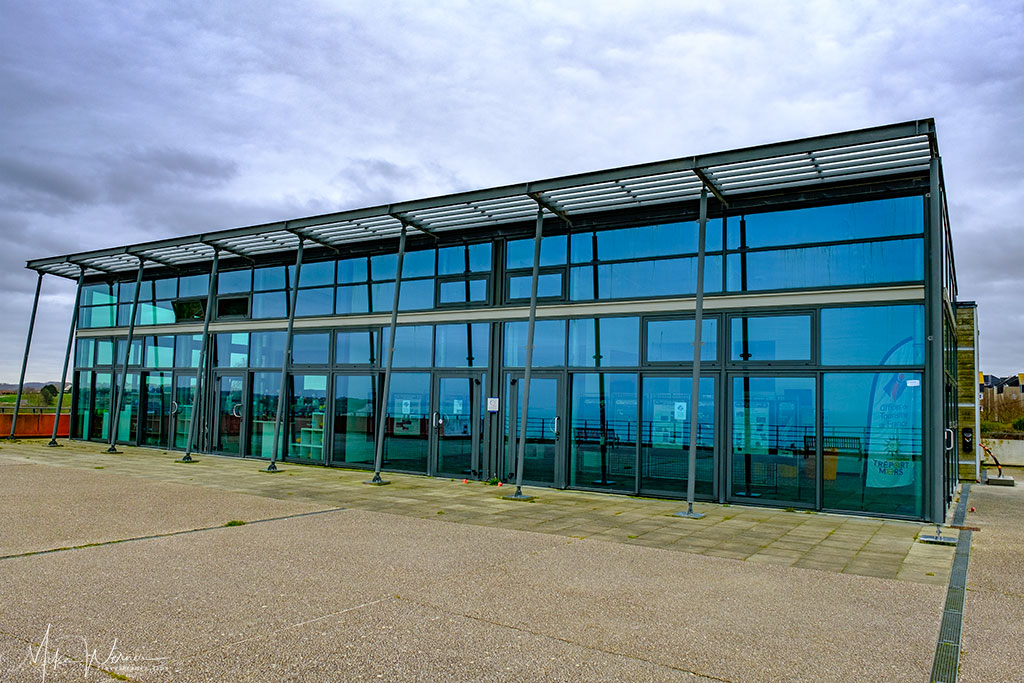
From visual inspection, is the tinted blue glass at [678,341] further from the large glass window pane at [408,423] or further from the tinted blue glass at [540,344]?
the large glass window pane at [408,423]

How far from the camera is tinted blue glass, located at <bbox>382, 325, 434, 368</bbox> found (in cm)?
1508

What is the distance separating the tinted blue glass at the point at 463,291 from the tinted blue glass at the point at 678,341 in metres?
3.55

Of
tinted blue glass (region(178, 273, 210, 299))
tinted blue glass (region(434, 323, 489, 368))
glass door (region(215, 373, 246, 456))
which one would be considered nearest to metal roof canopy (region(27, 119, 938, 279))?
tinted blue glass (region(434, 323, 489, 368))

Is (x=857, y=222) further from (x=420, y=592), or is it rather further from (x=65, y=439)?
(x=65, y=439)

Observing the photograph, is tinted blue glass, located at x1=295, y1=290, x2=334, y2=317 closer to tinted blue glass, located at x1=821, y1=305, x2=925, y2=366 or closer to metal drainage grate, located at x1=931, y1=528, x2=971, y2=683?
tinted blue glass, located at x1=821, y1=305, x2=925, y2=366

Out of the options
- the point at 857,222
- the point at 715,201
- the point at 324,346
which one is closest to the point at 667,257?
the point at 715,201

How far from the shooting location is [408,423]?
15.1m

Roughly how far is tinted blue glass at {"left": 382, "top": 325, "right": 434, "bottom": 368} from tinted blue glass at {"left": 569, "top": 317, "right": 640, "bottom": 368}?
3.22 m

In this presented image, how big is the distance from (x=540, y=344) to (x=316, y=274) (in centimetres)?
627

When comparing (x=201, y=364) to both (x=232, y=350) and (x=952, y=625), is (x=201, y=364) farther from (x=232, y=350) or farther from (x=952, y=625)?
(x=952, y=625)

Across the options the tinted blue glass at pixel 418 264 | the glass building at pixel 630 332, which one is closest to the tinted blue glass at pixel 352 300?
the glass building at pixel 630 332

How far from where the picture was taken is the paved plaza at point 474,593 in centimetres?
435

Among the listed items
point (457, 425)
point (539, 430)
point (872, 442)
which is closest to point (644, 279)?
point (539, 430)

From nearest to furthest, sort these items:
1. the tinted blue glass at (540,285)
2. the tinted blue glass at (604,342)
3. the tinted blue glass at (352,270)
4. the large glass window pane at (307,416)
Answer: the tinted blue glass at (604,342) < the tinted blue glass at (540,285) < the tinted blue glass at (352,270) < the large glass window pane at (307,416)
